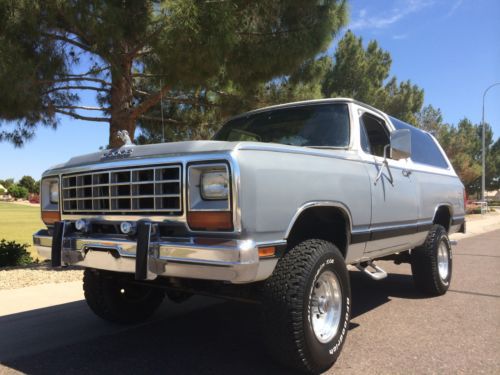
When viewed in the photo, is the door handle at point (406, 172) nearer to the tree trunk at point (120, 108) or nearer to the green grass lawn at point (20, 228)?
the tree trunk at point (120, 108)

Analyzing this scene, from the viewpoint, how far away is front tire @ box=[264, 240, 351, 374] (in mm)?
3008

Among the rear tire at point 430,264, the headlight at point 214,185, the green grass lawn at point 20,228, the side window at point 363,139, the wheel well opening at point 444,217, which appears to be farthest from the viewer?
the green grass lawn at point 20,228

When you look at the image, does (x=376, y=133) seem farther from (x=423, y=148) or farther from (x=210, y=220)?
(x=210, y=220)

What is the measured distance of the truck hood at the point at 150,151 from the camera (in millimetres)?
2984

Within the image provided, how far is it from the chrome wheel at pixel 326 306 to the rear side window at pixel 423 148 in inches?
98.5

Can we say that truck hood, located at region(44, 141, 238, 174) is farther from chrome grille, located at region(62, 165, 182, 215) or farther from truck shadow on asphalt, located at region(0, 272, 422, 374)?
truck shadow on asphalt, located at region(0, 272, 422, 374)

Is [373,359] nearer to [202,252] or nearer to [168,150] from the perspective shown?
[202,252]

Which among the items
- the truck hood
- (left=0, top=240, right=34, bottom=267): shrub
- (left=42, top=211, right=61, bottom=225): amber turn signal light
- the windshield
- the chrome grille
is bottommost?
(left=0, top=240, right=34, bottom=267): shrub

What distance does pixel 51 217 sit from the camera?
160 inches

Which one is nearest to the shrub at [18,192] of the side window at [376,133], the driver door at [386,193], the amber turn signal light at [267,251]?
the side window at [376,133]

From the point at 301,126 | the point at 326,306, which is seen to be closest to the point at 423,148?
the point at 301,126

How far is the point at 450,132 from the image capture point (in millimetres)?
37844

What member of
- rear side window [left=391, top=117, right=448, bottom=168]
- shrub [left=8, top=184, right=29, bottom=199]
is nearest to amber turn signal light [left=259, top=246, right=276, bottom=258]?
rear side window [left=391, top=117, right=448, bottom=168]

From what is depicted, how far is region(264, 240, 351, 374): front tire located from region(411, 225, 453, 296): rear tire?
2492mm
